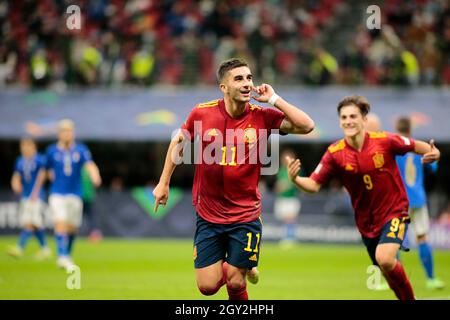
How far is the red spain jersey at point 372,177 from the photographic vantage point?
10.3 meters

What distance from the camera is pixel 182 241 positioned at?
25.5 meters

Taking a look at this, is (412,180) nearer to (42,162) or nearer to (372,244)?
(372,244)

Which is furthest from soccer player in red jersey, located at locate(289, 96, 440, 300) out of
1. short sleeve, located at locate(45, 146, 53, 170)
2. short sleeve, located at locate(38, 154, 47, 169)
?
short sleeve, located at locate(38, 154, 47, 169)

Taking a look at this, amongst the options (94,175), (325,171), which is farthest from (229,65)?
(94,175)

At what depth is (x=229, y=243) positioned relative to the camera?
9.46 metres

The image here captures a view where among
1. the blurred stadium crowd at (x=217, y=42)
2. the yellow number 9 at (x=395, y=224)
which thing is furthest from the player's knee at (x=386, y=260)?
the blurred stadium crowd at (x=217, y=42)

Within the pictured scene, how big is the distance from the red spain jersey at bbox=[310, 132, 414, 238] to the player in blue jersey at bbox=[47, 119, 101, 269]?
7.33 meters

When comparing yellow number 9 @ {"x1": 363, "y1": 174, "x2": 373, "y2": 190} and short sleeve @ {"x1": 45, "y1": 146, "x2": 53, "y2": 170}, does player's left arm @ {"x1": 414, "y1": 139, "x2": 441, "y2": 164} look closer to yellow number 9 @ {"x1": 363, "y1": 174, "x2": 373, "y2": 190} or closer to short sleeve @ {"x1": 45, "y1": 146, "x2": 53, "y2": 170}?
yellow number 9 @ {"x1": 363, "y1": 174, "x2": 373, "y2": 190}

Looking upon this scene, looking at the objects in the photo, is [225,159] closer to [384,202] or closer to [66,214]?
[384,202]

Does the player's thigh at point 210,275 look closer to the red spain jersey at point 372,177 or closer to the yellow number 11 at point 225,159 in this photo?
the yellow number 11 at point 225,159

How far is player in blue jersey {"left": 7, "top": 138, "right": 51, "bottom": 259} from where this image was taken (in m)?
19.2
